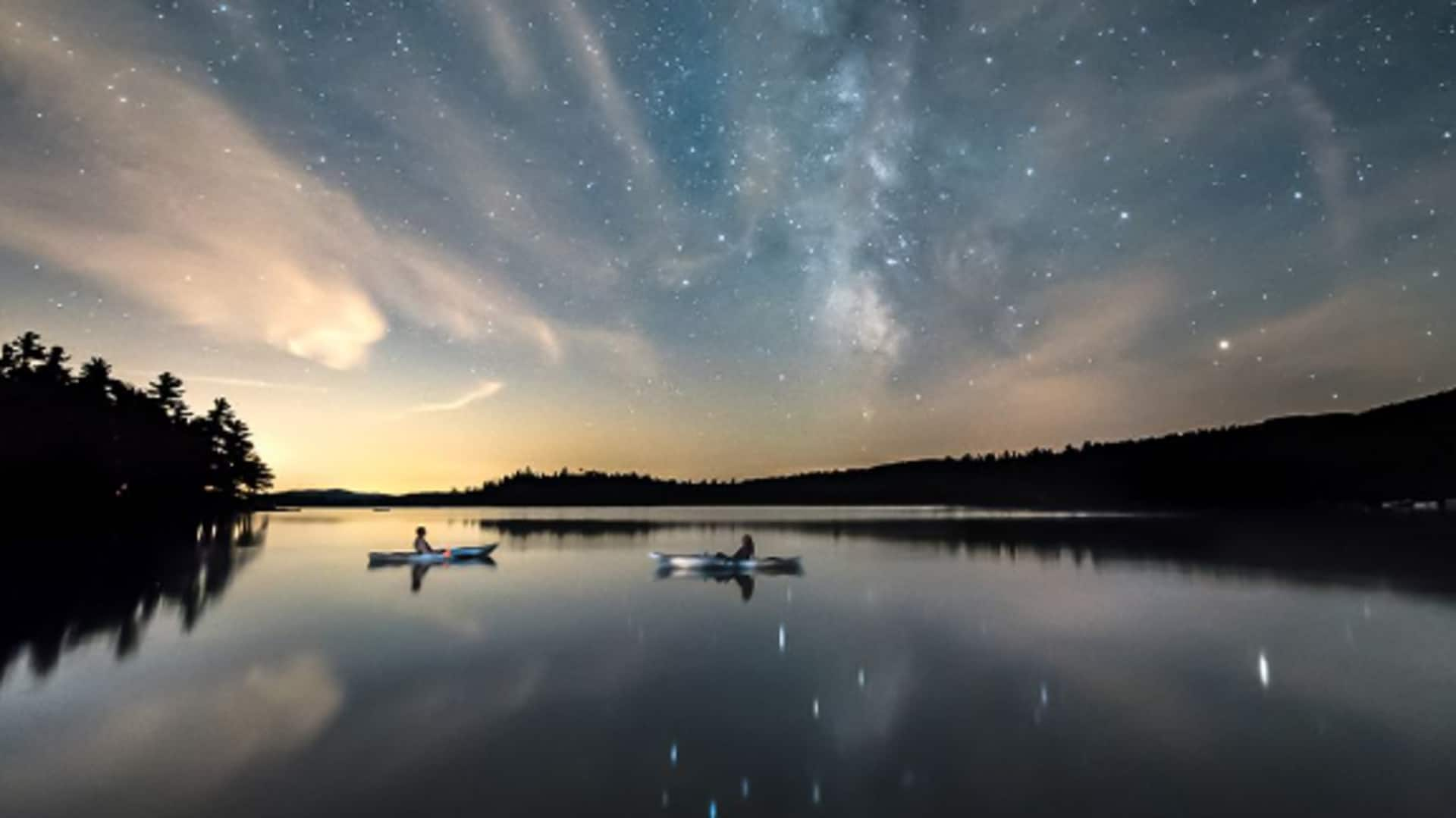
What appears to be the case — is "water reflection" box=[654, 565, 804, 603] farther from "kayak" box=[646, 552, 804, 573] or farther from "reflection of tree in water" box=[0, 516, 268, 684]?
"reflection of tree in water" box=[0, 516, 268, 684]

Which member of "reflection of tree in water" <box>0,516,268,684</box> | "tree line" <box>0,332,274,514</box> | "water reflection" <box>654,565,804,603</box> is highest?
"tree line" <box>0,332,274,514</box>

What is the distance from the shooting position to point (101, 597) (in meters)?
27.8

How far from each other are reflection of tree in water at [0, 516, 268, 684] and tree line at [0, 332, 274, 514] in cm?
573

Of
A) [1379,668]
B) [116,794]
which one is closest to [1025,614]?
[1379,668]

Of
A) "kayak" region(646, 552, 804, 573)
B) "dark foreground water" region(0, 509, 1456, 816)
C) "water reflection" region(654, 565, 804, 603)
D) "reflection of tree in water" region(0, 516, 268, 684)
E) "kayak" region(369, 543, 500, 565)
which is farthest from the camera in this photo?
"kayak" region(369, 543, 500, 565)

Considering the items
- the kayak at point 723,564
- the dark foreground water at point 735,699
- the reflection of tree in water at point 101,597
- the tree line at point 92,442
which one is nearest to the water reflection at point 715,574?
the kayak at point 723,564

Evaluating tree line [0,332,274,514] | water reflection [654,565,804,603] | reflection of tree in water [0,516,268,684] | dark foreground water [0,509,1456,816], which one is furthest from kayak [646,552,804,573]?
tree line [0,332,274,514]

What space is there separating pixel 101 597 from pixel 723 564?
25.4 m

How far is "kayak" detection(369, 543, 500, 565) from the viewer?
4372 cm

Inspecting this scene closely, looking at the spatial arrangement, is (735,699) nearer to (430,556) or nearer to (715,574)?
(715,574)

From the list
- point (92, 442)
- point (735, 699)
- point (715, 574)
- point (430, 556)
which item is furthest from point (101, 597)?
point (92, 442)

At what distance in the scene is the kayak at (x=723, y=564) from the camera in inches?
1492

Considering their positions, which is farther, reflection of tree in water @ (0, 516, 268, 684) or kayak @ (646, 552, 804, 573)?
kayak @ (646, 552, 804, 573)

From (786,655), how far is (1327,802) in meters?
11.6
